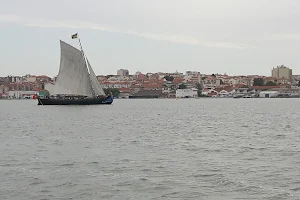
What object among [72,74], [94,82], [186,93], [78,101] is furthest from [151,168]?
[186,93]

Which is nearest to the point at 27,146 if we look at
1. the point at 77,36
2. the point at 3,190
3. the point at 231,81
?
the point at 3,190

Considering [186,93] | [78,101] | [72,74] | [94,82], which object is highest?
[72,74]

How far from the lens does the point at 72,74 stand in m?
64.0

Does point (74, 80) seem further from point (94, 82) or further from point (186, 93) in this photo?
point (186, 93)

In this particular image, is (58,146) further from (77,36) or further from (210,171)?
(77,36)

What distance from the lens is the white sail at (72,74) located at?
6338 cm

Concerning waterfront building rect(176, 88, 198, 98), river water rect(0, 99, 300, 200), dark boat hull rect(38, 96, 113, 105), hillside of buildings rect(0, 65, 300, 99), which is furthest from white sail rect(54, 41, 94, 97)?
waterfront building rect(176, 88, 198, 98)

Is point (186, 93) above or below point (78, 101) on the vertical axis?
below

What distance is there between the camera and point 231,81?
19912 cm

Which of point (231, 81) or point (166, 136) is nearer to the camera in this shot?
point (166, 136)

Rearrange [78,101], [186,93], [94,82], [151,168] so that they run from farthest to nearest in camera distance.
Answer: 1. [186,93]
2. [78,101]
3. [94,82]
4. [151,168]

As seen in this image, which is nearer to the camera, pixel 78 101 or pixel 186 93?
pixel 78 101

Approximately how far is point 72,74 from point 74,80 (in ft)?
2.50

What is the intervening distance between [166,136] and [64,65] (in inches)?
1616
